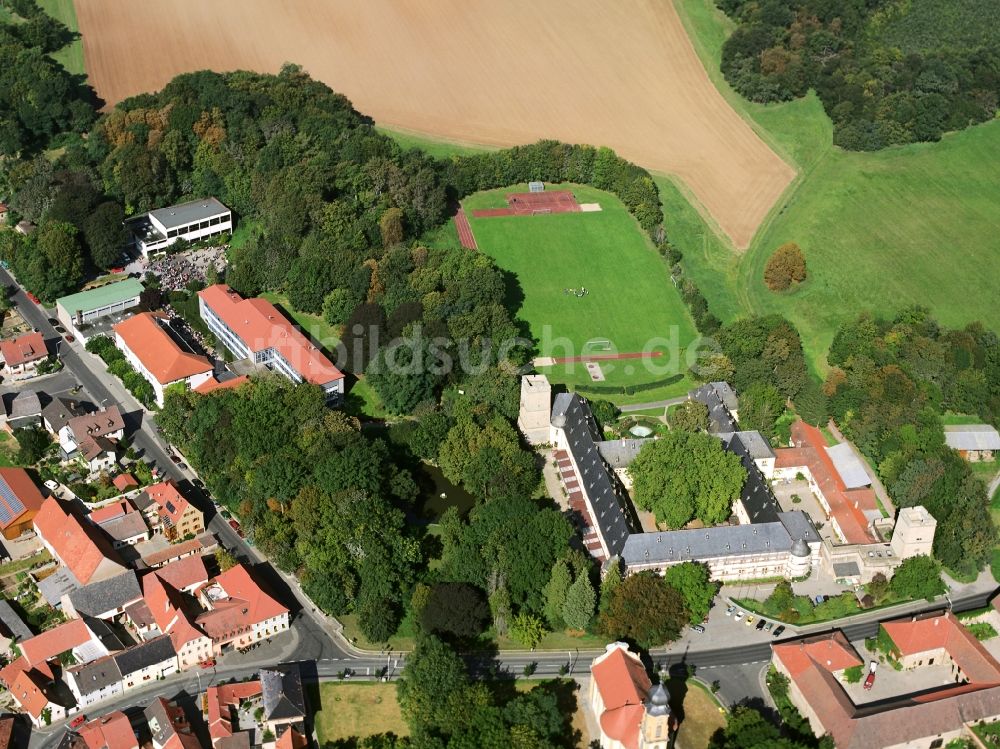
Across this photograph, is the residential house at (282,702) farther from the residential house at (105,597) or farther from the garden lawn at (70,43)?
the garden lawn at (70,43)

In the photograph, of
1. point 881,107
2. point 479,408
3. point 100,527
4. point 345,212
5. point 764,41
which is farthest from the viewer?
point 764,41

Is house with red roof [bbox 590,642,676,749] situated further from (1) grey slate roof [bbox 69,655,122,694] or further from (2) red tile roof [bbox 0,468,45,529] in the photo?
(2) red tile roof [bbox 0,468,45,529]

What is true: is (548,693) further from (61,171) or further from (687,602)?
(61,171)

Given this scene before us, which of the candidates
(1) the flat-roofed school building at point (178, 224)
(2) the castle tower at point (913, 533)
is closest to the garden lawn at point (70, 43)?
(1) the flat-roofed school building at point (178, 224)

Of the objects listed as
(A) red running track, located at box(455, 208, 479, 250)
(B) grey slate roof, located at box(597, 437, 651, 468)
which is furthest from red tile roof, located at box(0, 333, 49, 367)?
(B) grey slate roof, located at box(597, 437, 651, 468)

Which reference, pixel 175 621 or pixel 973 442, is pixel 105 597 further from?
pixel 973 442

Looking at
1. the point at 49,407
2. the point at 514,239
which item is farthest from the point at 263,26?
the point at 49,407

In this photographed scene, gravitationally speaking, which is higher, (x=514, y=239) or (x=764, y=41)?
(x=764, y=41)
